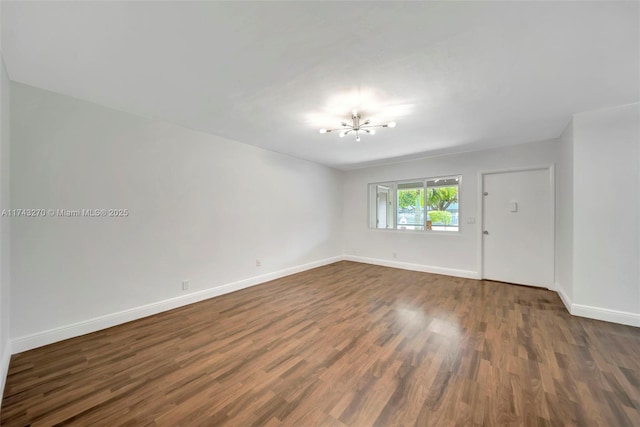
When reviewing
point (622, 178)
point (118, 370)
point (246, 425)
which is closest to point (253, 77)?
point (246, 425)

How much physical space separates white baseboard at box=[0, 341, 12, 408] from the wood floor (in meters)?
0.05

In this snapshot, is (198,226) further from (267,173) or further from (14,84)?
(14,84)

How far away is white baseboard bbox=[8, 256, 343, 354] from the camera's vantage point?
7.36ft

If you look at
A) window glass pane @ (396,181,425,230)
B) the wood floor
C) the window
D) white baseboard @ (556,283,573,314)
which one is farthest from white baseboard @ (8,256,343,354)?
white baseboard @ (556,283,573,314)

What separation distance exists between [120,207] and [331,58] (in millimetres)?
2911

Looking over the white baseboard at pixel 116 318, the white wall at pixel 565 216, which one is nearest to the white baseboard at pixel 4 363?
the white baseboard at pixel 116 318

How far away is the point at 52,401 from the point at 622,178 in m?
5.80

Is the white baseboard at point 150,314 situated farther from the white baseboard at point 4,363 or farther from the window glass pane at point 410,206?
the window glass pane at point 410,206

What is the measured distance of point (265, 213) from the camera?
4.53 metres

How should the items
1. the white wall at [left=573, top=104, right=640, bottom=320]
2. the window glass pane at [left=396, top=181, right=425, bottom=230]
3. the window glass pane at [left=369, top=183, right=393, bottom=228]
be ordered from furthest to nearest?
1. the window glass pane at [left=369, top=183, right=393, bottom=228]
2. the window glass pane at [left=396, top=181, right=425, bottom=230]
3. the white wall at [left=573, top=104, right=640, bottom=320]

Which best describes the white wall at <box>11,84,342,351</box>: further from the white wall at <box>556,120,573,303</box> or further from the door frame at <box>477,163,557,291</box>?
the white wall at <box>556,120,573,303</box>

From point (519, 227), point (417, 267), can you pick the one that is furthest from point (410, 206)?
point (519, 227)

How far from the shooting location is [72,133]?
8.23 ft

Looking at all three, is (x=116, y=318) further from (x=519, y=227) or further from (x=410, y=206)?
(x=519, y=227)
